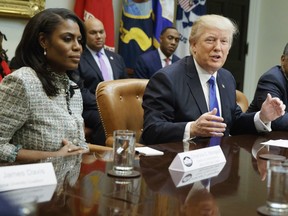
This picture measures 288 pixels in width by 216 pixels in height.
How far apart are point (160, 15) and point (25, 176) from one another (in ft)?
14.0

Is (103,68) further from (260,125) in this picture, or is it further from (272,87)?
(260,125)

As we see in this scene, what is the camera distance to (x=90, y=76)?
13.5 feet

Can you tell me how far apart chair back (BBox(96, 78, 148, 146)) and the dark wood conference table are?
2.64ft

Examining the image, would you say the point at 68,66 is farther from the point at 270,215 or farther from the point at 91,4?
the point at 91,4

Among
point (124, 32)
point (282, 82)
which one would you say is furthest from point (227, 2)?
point (282, 82)

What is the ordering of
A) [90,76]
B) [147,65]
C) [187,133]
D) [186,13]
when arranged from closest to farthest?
[187,133]
[90,76]
[147,65]
[186,13]

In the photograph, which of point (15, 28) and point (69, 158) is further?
point (15, 28)

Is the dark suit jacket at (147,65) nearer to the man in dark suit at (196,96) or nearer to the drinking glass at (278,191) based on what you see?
the man in dark suit at (196,96)

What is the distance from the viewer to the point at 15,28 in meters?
4.21

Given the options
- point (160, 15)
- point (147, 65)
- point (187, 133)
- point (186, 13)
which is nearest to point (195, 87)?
point (187, 133)

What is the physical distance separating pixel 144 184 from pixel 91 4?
11.9 feet

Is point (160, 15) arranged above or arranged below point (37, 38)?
above

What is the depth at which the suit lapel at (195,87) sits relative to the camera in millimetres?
2346

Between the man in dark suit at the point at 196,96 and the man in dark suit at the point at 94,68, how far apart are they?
1.34 m
